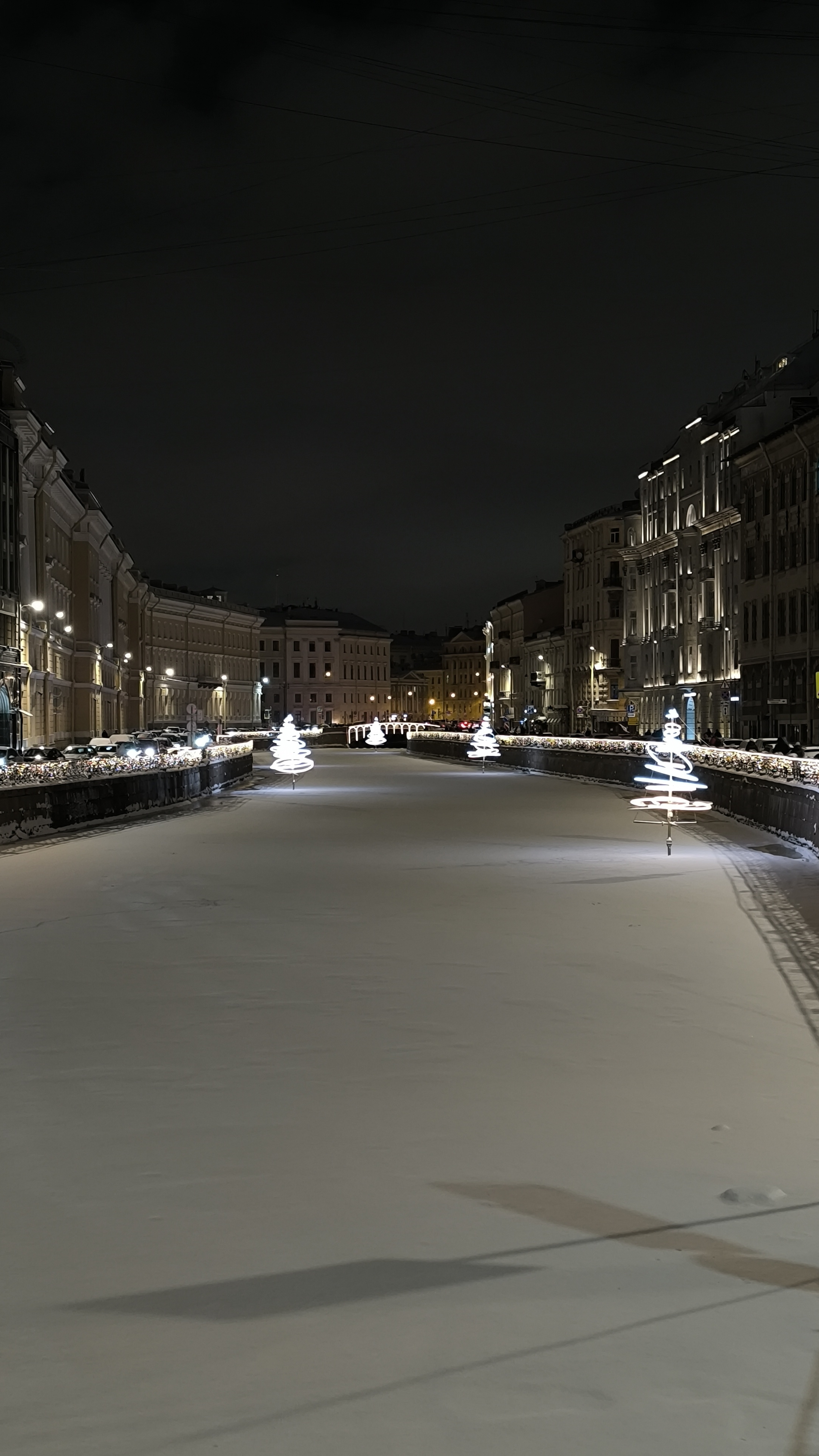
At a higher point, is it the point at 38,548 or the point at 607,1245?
the point at 38,548

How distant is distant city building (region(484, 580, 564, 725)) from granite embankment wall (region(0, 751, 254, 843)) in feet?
380

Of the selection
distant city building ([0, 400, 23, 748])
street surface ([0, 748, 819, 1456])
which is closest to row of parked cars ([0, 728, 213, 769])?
distant city building ([0, 400, 23, 748])

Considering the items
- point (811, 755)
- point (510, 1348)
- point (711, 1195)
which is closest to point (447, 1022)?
point (711, 1195)

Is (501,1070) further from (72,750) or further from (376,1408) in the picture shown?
(72,750)

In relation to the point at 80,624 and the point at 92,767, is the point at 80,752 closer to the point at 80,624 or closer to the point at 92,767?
the point at 92,767

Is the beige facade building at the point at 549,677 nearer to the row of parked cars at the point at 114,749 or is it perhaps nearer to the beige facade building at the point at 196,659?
the beige facade building at the point at 196,659

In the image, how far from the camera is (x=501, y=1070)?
9.99m

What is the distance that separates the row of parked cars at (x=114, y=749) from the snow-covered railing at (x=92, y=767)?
42 cm

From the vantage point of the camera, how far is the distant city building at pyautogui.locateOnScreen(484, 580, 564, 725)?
170m

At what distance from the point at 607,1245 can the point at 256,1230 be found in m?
1.42

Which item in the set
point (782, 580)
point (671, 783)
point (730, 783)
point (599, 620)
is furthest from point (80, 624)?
point (671, 783)

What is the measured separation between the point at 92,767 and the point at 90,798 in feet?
5.77

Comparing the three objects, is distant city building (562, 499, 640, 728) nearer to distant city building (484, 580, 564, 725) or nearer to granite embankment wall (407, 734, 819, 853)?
distant city building (484, 580, 564, 725)

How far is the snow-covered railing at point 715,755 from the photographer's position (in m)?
31.9
